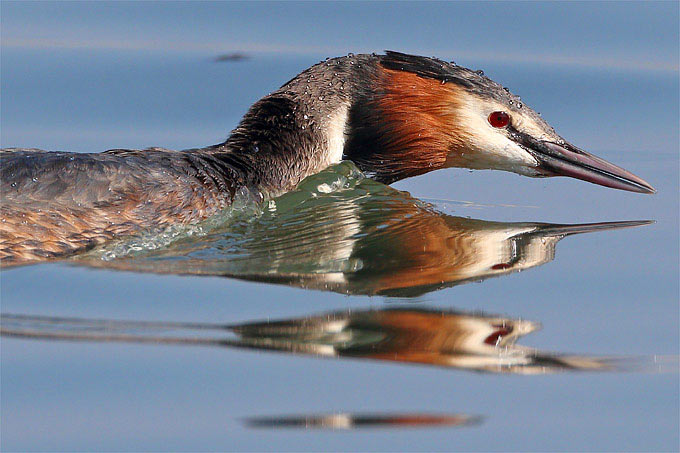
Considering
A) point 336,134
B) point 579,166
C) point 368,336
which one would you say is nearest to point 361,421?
point 368,336

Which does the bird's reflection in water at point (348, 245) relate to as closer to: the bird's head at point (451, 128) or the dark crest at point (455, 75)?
the bird's head at point (451, 128)

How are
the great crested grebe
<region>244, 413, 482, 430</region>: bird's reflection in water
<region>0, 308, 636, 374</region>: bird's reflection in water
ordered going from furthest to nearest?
the great crested grebe, <region>0, 308, 636, 374</region>: bird's reflection in water, <region>244, 413, 482, 430</region>: bird's reflection in water

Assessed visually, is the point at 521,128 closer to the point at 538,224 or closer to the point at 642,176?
the point at 538,224

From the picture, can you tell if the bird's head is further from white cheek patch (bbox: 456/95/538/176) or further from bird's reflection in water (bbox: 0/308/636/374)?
bird's reflection in water (bbox: 0/308/636/374)

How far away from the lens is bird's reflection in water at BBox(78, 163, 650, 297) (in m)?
5.90

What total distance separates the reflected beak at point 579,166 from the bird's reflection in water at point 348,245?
367 millimetres

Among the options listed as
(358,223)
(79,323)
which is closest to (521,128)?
(358,223)

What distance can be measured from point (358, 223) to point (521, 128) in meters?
1.26

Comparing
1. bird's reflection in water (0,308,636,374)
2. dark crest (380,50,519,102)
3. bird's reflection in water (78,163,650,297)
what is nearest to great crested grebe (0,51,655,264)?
dark crest (380,50,519,102)

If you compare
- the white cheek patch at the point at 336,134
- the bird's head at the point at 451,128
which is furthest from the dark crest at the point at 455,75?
the white cheek patch at the point at 336,134

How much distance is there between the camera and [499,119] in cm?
738

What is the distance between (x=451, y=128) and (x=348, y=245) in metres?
1.43

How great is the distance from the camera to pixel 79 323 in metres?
5.09

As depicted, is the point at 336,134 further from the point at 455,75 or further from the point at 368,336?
the point at 368,336
